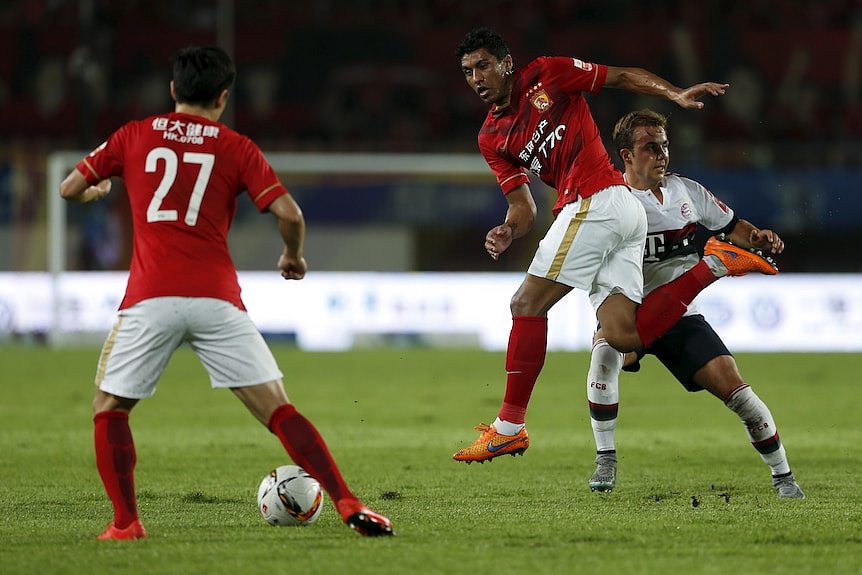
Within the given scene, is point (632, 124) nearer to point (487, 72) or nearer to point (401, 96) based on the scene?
point (487, 72)

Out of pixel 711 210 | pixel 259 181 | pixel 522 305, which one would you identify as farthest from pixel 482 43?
pixel 259 181

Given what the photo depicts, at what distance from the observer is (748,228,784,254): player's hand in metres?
6.62

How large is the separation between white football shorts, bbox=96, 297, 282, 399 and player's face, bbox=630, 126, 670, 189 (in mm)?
2613

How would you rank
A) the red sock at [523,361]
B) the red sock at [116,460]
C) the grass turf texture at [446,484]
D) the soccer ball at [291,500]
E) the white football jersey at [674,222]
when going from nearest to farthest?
the grass turf texture at [446,484], the red sock at [116,460], the soccer ball at [291,500], the red sock at [523,361], the white football jersey at [674,222]

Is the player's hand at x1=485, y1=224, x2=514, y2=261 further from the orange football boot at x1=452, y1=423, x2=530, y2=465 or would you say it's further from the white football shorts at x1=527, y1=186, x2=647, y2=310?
the orange football boot at x1=452, y1=423, x2=530, y2=465

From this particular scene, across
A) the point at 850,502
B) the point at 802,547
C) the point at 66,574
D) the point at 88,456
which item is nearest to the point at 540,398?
the point at 88,456

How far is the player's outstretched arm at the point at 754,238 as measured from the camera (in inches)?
261

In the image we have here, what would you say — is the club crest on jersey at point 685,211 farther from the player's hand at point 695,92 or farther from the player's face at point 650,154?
the player's hand at point 695,92

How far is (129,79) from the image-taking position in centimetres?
2322

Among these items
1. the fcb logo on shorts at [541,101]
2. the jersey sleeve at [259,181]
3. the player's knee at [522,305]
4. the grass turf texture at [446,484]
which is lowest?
the grass turf texture at [446,484]

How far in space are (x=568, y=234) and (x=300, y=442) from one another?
2.00m

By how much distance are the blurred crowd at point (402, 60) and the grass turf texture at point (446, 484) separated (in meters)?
9.28

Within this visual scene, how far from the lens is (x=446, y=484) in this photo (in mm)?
6945

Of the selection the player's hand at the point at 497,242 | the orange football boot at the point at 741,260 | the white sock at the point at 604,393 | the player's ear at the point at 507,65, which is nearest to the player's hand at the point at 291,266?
the player's hand at the point at 497,242
